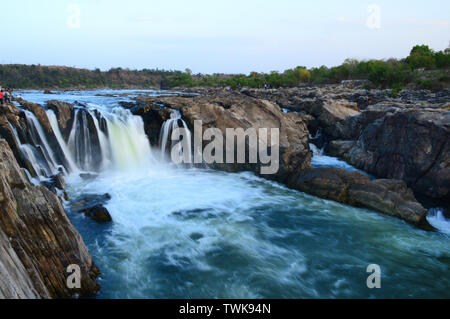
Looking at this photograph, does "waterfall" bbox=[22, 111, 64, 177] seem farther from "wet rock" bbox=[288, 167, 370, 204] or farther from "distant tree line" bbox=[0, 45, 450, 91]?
"distant tree line" bbox=[0, 45, 450, 91]

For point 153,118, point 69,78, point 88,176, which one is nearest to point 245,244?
point 88,176

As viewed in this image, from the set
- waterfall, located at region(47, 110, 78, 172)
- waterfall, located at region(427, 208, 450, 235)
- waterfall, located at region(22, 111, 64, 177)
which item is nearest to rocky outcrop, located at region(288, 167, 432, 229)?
waterfall, located at region(427, 208, 450, 235)

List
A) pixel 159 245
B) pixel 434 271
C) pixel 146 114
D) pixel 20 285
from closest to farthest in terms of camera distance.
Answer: pixel 20 285 → pixel 434 271 → pixel 159 245 → pixel 146 114

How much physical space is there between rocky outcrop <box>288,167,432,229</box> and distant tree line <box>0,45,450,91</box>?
2636 centimetres

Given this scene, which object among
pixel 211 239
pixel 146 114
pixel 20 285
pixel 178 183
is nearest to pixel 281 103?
pixel 146 114

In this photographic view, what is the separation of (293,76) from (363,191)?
64.0 m

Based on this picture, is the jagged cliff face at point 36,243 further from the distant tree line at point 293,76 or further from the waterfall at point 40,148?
the distant tree line at point 293,76

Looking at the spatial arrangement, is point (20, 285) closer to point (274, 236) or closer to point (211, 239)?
point (211, 239)

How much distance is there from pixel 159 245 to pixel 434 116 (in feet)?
40.6

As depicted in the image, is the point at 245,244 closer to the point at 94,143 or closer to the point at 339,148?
the point at 94,143

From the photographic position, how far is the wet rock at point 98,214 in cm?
945

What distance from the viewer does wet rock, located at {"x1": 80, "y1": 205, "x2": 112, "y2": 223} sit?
9453 millimetres

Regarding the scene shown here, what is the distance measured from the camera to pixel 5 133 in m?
11.5

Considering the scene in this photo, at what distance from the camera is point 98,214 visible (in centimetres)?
948
